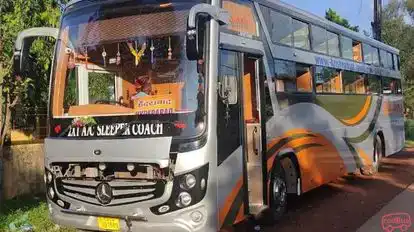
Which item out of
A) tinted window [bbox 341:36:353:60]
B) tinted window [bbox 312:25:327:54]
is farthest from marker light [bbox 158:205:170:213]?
tinted window [bbox 341:36:353:60]

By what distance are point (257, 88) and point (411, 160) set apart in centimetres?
1108

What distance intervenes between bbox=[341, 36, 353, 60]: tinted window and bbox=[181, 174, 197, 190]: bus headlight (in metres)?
6.64

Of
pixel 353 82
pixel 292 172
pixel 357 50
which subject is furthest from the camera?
pixel 357 50

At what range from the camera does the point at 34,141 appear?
10.1 metres

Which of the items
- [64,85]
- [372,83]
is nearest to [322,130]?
[372,83]

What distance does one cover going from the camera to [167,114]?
565 cm

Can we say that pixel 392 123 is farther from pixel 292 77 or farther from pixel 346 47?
Answer: pixel 292 77

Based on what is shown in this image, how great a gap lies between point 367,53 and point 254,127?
22.2 ft

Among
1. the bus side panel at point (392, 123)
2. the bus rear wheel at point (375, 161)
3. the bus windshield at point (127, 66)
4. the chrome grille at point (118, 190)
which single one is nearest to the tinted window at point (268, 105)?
the bus windshield at point (127, 66)

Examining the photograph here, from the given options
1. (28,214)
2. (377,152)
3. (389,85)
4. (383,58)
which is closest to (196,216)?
(28,214)

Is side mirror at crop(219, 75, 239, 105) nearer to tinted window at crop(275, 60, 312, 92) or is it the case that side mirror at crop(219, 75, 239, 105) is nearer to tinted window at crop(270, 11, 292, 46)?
tinted window at crop(275, 60, 312, 92)

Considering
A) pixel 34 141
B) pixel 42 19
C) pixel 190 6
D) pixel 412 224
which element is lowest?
pixel 412 224

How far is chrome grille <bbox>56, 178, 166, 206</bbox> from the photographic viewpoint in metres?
5.54

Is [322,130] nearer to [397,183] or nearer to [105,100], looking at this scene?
[397,183]
